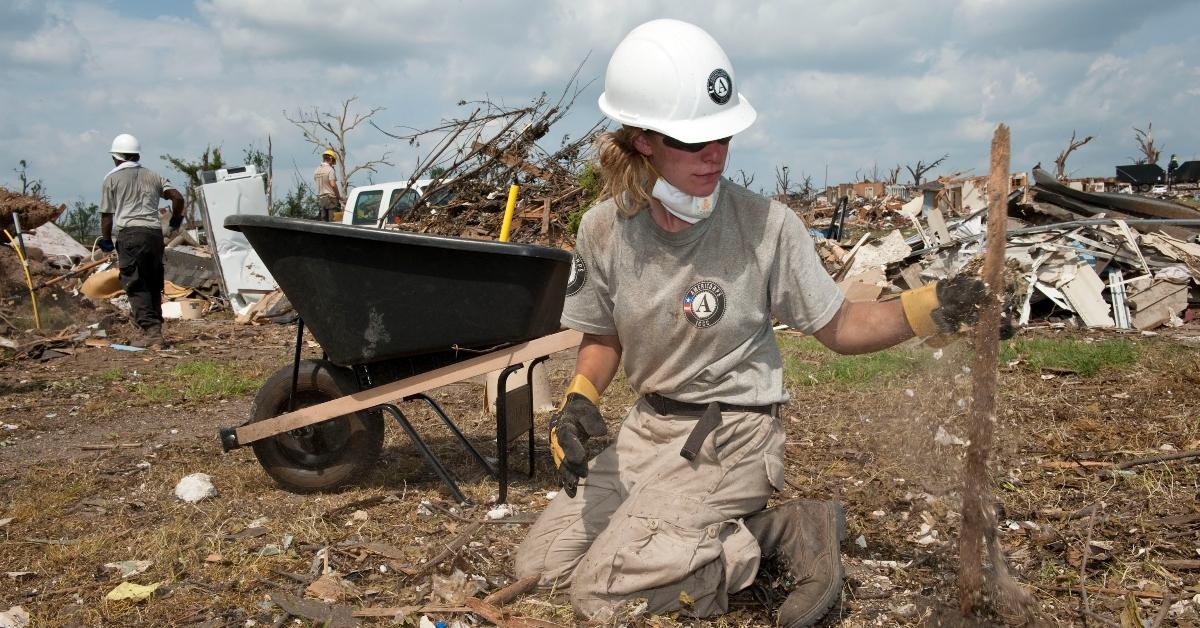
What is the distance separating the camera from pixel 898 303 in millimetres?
2326

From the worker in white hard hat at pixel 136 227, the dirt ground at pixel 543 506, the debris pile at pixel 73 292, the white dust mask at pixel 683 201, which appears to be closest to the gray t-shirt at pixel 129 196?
the worker in white hard hat at pixel 136 227

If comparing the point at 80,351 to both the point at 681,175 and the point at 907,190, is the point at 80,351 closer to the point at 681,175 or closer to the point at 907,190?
the point at 681,175

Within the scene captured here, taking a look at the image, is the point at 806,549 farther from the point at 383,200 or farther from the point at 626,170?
the point at 383,200

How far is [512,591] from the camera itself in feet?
8.58

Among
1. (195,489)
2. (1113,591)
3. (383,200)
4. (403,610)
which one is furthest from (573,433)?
(383,200)

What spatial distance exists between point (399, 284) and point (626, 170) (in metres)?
1.02

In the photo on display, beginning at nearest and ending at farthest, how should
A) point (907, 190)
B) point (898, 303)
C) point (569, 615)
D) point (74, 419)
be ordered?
point (898, 303) → point (569, 615) → point (74, 419) → point (907, 190)

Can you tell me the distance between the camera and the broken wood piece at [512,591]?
101 inches

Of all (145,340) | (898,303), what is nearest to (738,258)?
(898,303)

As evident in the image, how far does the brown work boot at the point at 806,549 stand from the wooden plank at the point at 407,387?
109 centimetres

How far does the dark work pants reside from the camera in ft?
26.0

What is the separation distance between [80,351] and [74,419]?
126 inches

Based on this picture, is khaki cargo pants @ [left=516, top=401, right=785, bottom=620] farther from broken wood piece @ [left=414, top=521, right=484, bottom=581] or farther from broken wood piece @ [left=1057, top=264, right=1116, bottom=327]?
broken wood piece @ [left=1057, top=264, right=1116, bottom=327]

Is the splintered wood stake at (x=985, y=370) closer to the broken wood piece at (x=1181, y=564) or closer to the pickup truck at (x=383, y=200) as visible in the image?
the broken wood piece at (x=1181, y=564)
